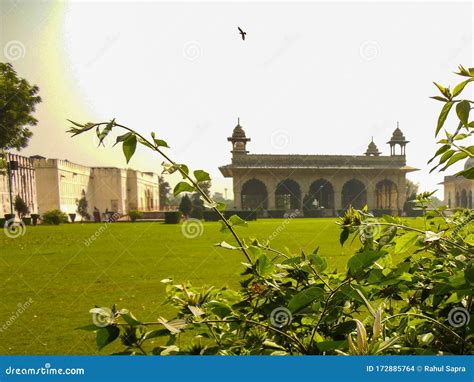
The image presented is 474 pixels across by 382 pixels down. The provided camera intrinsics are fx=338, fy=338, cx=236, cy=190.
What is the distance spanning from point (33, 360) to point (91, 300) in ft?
12.2

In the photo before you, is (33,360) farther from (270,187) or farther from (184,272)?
(270,187)

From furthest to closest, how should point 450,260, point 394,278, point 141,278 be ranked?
point 141,278, point 450,260, point 394,278

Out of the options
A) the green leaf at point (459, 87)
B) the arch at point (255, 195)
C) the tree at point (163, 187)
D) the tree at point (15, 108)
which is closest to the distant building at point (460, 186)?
the green leaf at point (459, 87)

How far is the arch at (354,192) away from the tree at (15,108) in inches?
821

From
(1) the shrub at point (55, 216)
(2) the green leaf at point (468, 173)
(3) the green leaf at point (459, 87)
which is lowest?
(1) the shrub at point (55, 216)

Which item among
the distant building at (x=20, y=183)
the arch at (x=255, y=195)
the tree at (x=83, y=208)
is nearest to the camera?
the distant building at (x=20, y=183)

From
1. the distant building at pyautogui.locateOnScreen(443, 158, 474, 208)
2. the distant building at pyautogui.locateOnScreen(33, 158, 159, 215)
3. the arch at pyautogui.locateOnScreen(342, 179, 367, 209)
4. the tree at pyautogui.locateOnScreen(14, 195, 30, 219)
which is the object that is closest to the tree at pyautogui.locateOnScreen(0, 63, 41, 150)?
the distant building at pyautogui.locateOnScreen(33, 158, 159, 215)

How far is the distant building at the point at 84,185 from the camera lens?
7.55 ft

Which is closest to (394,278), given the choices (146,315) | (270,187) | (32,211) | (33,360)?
(33,360)

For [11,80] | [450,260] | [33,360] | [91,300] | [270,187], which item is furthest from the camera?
[270,187]

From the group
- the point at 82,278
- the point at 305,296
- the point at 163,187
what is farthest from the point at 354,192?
the point at 305,296

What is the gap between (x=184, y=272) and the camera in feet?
20.4

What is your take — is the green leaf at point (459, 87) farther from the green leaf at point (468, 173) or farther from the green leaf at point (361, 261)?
the green leaf at point (361, 261)

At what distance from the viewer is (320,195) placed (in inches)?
995
